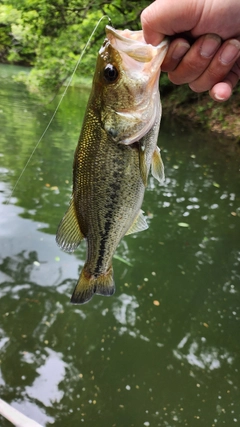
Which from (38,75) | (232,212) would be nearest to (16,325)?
(232,212)

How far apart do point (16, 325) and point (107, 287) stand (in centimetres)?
241

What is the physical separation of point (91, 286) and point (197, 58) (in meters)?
1.27

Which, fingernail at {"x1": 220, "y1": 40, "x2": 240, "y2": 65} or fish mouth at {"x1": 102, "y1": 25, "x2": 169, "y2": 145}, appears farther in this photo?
fingernail at {"x1": 220, "y1": 40, "x2": 240, "y2": 65}

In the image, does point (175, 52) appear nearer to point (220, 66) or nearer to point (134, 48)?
point (220, 66)

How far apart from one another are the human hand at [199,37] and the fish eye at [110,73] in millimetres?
322

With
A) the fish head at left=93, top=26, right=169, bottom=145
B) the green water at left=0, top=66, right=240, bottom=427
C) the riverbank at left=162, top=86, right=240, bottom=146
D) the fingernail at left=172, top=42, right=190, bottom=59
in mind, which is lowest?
the riverbank at left=162, top=86, right=240, bottom=146

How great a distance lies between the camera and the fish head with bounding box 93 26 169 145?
158cm

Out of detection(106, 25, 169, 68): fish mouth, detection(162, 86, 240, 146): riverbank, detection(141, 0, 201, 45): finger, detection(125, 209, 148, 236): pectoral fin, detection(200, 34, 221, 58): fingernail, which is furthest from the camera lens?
detection(162, 86, 240, 146): riverbank

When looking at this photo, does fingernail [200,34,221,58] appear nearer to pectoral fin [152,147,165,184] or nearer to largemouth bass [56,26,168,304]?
largemouth bass [56,26,168,304]

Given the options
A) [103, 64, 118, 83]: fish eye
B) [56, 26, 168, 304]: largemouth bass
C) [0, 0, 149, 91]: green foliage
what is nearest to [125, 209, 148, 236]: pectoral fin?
[56, 26, 168, 304]: largemouth bass

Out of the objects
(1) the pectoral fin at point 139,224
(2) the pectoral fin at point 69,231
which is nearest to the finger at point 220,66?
(1) the pectoral fin at point 139,224

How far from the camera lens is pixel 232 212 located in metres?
7.49

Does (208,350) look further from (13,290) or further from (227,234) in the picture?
(227,234)

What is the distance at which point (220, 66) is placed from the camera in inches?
75.5
